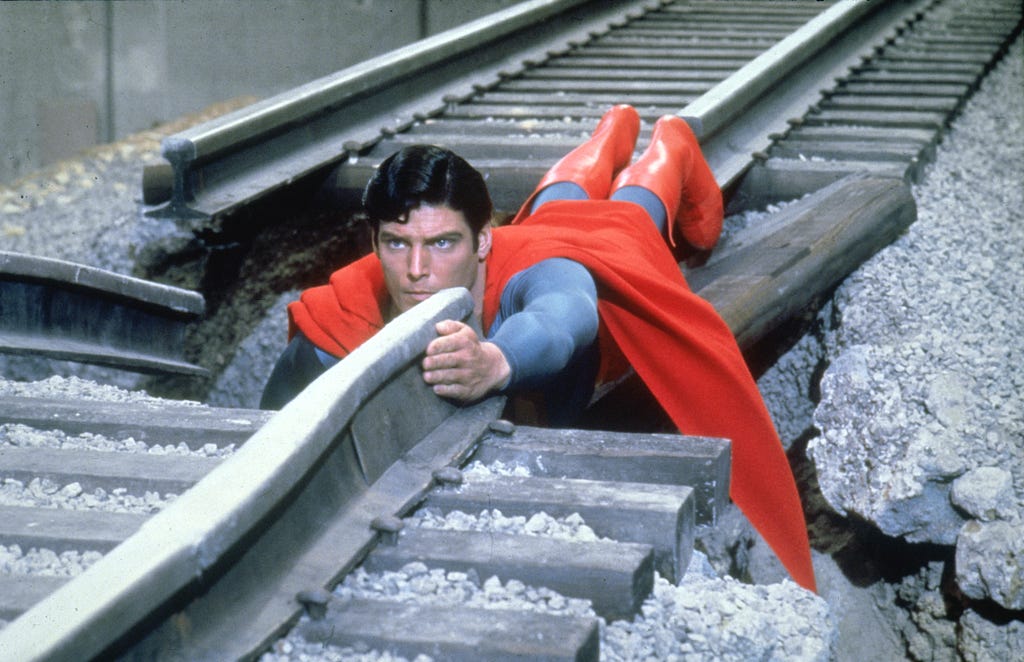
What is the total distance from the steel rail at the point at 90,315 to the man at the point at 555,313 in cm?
60

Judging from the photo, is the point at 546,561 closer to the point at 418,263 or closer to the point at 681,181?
the point at 418,263

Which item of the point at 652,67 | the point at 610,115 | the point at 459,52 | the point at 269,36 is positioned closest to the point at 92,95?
the point at 269,36

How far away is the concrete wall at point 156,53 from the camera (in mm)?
6934

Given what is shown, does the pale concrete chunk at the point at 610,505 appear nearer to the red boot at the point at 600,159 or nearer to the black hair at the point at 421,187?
the black hair at the point at 421,187

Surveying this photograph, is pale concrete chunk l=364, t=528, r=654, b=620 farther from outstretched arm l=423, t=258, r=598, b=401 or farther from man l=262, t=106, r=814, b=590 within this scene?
man l=262, t=106, r=814, b=590

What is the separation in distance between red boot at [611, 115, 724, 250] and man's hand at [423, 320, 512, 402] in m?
1.89

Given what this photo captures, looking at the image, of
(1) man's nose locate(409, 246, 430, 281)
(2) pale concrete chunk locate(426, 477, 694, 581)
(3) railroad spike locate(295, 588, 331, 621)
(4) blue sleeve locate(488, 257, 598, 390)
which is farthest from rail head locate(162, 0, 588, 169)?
(3) railroad spike locate(295, 588, 331, 621)

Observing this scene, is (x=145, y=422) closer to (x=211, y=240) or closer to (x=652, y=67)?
(x=211, y=240)

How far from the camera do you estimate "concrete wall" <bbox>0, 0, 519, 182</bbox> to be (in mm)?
6934

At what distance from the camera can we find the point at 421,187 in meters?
3.12

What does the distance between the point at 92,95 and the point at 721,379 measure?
533 centimetres

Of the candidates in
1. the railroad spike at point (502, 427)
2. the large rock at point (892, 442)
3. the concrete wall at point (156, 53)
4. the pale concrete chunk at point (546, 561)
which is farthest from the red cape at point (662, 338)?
the concrete wall at point (156, 53)

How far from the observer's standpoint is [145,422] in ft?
7.92

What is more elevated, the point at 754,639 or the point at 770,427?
the point at 754,639
